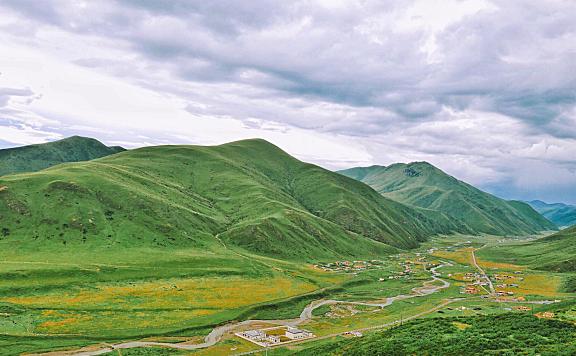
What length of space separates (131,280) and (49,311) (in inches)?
1586

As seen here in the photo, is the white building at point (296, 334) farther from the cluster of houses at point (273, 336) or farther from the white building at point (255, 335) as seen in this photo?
the white building at point (255, 335)

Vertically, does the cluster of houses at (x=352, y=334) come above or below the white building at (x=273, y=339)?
above

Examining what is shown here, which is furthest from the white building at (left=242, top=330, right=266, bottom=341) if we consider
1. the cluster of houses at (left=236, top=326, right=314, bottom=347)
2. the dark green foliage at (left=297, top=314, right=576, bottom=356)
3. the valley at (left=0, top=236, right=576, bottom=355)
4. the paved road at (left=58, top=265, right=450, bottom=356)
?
the dark green foliage at (left=297, top=314, right=576, bottom=356)

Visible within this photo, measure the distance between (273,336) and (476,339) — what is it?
59332mm

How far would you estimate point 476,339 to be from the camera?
217 ft

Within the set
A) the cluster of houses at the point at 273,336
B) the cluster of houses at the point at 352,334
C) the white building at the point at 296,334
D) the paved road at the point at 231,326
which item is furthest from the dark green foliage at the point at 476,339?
the paved road at the point at 231,326

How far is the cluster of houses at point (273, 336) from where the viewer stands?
10966 centimetres

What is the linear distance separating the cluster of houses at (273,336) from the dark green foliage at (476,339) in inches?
1053

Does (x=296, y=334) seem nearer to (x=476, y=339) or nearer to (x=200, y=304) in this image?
(x=200, y=304)

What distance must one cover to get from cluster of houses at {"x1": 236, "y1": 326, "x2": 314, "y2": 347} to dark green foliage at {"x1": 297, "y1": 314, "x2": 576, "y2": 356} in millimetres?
26759

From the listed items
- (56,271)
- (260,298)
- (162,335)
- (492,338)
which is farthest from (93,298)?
(492,338)

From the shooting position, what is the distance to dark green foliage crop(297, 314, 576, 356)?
59469 mm

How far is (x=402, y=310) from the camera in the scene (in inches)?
5699

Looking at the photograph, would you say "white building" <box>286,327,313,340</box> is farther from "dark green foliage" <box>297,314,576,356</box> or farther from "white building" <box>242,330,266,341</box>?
"dark green foliage" <box>297,314,576,356</box>
